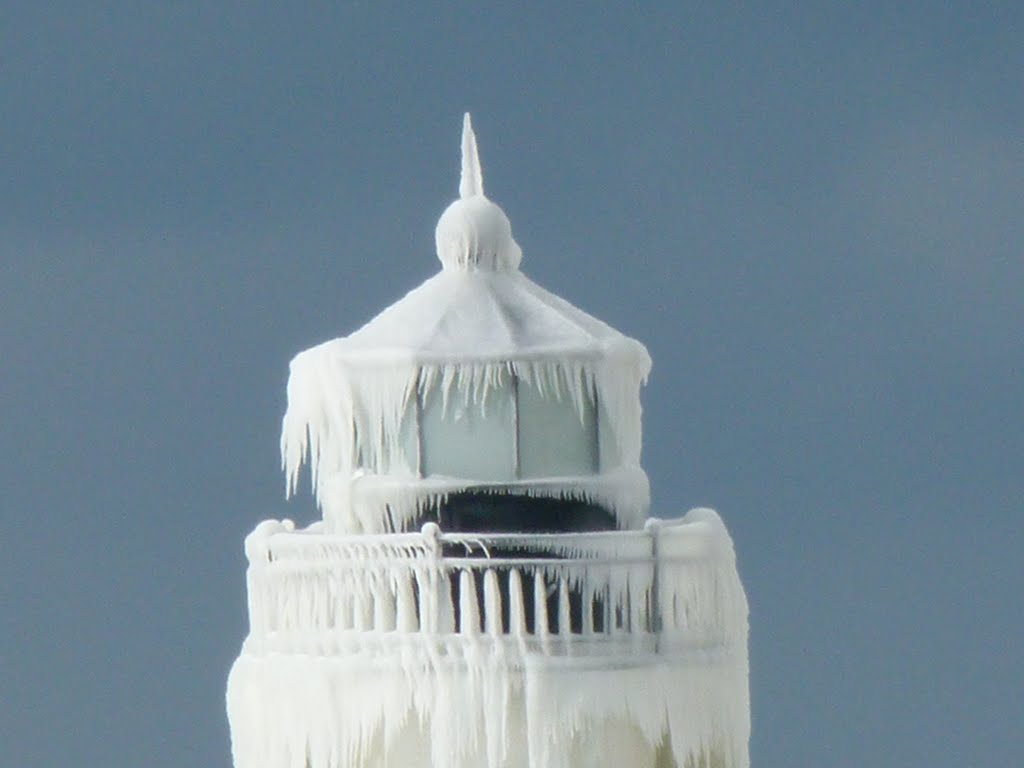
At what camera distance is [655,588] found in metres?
22.7

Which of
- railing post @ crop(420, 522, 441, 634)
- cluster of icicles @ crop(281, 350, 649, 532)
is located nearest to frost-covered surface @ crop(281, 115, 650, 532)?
cluster of icicles @ crop(281, 350, 649, 532)

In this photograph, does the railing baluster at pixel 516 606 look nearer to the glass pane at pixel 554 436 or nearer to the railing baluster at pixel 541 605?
the railing baluster at pixel 541 605

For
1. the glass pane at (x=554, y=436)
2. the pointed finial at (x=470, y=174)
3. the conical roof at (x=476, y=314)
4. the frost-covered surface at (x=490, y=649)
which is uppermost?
the pointed finial at (x=470, y=174)

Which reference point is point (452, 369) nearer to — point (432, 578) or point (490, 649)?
point (432, 578)

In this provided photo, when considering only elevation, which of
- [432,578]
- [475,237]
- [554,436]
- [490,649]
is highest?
[475,237]

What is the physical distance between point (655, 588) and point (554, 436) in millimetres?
1178

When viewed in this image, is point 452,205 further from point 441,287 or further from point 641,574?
point 641,574

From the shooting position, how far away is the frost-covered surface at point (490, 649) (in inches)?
875

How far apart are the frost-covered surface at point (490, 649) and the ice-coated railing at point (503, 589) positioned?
1cm

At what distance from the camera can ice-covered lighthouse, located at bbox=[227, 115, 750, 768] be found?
2223 centimetres

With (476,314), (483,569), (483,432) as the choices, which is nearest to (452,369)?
(483,432)

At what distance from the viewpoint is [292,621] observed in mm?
22781

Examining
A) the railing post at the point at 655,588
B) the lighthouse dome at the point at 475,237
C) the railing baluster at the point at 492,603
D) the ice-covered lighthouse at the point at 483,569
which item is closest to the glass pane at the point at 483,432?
the ice-covered lighthouse at the point at 483,569

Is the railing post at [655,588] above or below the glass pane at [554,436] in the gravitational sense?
below
